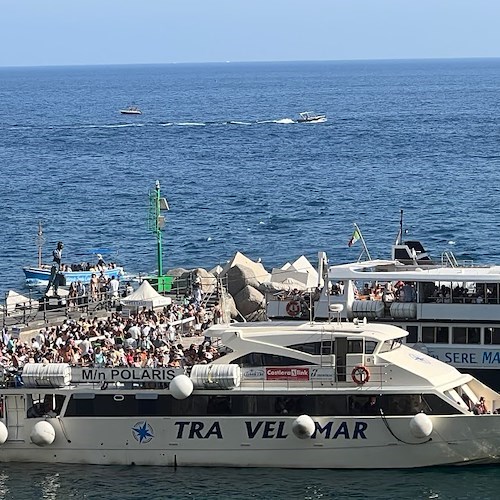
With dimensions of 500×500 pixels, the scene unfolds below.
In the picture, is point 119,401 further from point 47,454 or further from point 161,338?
point 161,338

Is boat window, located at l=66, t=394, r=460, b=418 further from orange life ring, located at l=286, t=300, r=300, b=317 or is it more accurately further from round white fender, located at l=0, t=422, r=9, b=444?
orange life ring, located at l=286, t=300, r=300, b=317

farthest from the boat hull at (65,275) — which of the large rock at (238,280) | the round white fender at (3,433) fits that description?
the round white fender at (3,433)

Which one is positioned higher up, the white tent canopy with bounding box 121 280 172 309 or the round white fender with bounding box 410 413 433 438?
the white tent canopy with bounding box 121 280 172 309

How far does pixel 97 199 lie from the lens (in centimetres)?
10981

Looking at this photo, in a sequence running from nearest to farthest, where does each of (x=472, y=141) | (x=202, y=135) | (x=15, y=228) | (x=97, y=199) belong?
(x=15, y=228)
(x=97, y=199)
(x=472, y=141)
(x=202, y=135)

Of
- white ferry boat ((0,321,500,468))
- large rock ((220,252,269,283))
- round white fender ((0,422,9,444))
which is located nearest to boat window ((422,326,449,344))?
white ferry boat ((0,321,500,468))

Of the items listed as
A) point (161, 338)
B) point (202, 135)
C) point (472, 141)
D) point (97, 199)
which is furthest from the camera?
point (202, 135)

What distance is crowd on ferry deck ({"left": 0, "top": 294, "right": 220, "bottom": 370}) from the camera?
124ft

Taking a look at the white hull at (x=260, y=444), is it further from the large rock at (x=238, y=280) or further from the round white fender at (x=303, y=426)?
the large rock at (x=238, y=280)

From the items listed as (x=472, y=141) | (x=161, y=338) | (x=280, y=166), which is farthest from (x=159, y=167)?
(x=161, y=338)

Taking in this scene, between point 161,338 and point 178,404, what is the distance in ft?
19.1

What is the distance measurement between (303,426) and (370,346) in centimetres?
277

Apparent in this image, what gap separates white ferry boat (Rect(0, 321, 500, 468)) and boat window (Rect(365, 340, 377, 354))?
26mm

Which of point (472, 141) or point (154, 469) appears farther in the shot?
point (472, 141)
